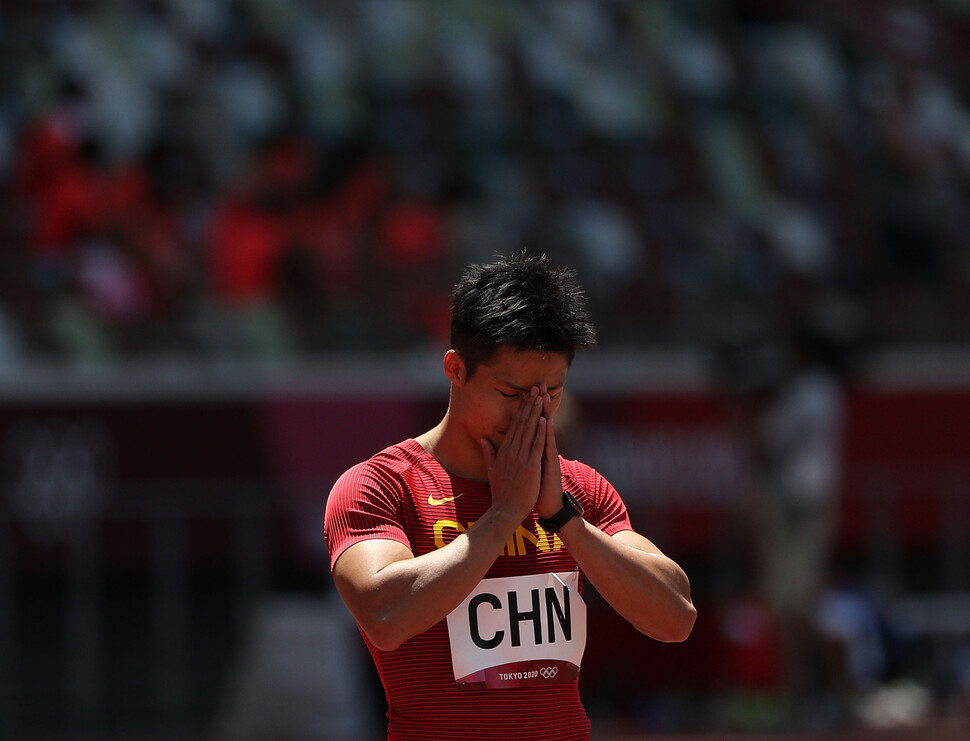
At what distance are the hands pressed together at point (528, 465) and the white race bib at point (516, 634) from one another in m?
0.18

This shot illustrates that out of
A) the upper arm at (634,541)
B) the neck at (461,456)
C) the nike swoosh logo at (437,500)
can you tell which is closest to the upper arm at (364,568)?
the nike swoosh logo at (437,500)

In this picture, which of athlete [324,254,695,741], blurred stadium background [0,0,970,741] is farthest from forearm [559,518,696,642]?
blurred stadium background [0,0,970,741]

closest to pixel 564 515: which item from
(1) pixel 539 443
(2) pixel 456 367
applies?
(1) pixel 539 443

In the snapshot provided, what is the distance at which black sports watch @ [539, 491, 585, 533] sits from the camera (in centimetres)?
278

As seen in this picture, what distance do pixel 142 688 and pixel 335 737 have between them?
1.45 metres

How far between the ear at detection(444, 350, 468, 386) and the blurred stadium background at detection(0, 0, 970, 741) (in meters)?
3.43

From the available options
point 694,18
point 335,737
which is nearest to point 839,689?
point 335,737

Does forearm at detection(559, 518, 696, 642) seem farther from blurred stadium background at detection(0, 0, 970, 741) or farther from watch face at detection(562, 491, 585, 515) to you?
blurred stadium background at detection(0, 0, 970, 741)

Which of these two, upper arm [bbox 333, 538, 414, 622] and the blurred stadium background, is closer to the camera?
upper arm [bbox 333, 538, 414, 622]

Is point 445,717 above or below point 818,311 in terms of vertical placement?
below

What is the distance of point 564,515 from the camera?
2.78 m

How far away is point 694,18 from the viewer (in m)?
14.7

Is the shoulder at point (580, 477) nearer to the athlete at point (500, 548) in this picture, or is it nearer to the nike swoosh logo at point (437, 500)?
the athlete at point (500, 548)

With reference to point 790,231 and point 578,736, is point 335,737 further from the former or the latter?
point 790,231
